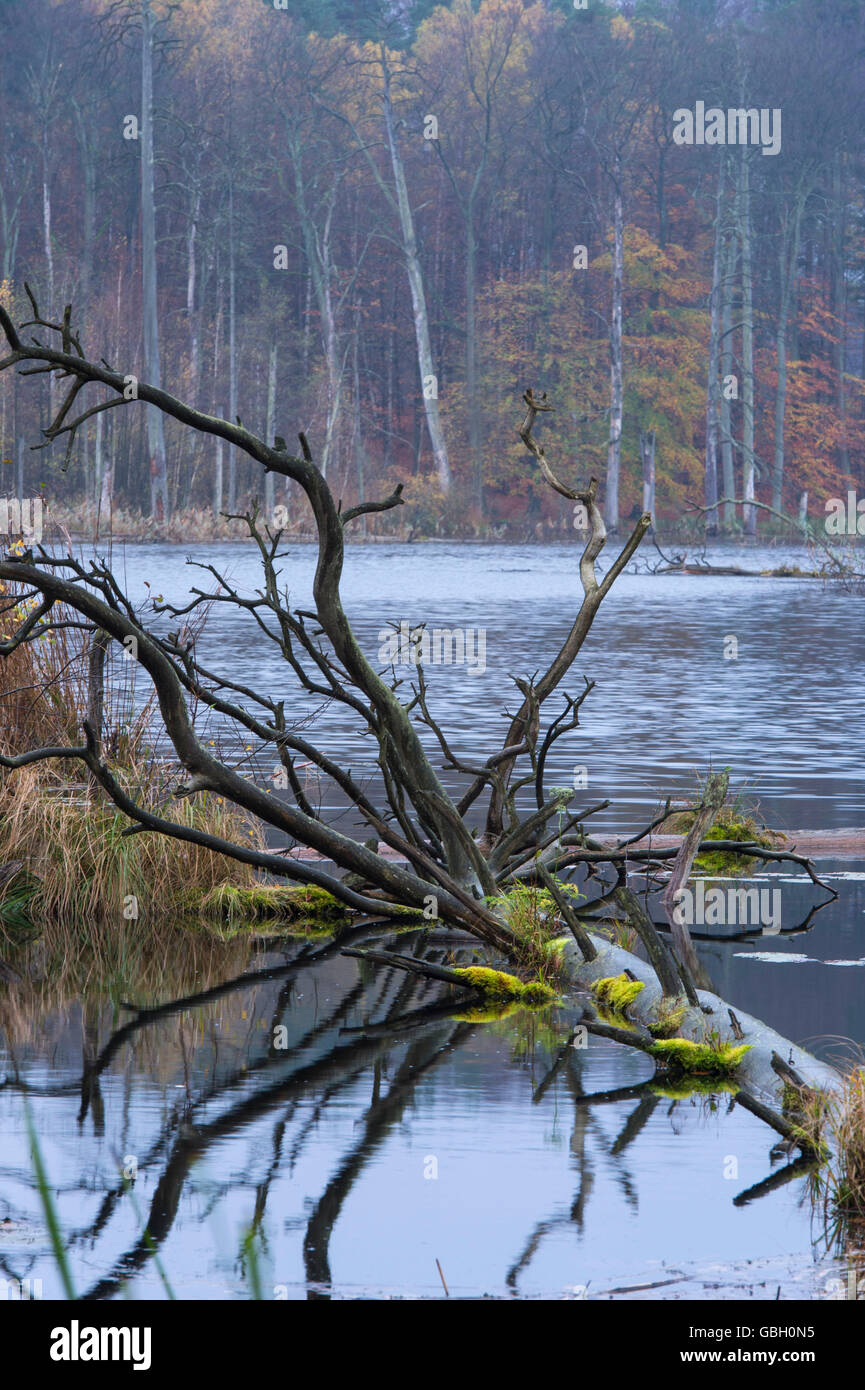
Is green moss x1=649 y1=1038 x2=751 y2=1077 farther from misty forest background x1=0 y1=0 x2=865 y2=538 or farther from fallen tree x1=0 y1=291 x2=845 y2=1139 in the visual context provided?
misty forest background x1=0 y1=0 x2=865 y2=538

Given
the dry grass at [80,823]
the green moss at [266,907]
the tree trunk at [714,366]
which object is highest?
the tree trunk at [714,366]

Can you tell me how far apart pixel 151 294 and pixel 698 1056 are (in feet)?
157

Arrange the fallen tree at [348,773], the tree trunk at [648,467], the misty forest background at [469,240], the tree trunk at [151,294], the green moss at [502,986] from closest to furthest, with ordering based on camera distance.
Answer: the fallen tree at [348,773]
the green moss at [502,986]
the tree trunk at [151,294]
the tree trunk at [648,467]
the misty forest background at [469,240]

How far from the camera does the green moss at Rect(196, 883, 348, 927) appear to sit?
9445 mm

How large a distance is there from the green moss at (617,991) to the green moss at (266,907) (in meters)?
2.04

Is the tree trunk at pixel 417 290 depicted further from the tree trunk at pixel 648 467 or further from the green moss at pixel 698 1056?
the green moss at pixel 698 1056

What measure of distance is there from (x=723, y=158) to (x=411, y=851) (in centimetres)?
5246

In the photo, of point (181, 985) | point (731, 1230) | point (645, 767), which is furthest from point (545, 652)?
point (731, 1230)

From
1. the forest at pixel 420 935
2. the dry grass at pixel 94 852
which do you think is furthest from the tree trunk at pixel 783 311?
the dry grass at pixel 94 852

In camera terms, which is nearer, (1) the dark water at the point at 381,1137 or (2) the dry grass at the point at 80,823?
(1) the dark water at the point at 381,1137

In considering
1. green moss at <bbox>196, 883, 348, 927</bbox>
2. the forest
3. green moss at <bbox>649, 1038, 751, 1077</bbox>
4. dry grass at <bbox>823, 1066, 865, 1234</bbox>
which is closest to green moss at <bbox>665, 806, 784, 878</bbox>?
the forest

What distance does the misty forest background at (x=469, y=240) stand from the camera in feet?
194

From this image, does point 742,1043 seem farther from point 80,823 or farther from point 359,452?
point 359,452
